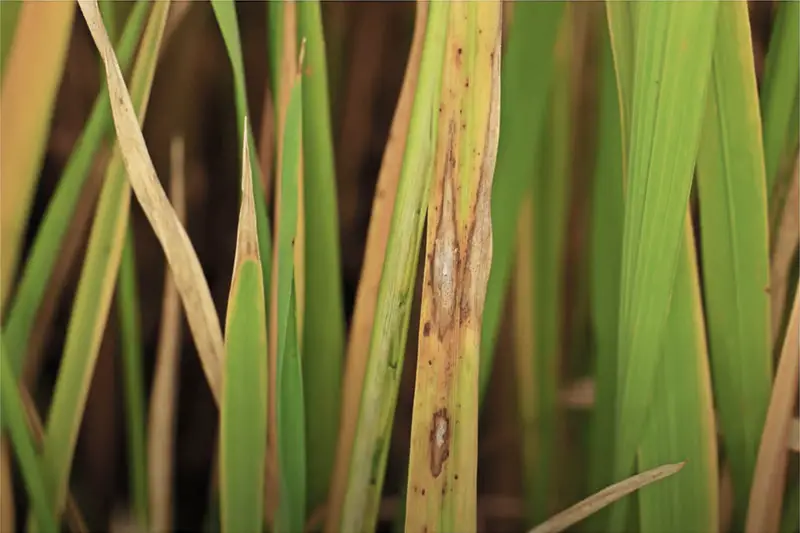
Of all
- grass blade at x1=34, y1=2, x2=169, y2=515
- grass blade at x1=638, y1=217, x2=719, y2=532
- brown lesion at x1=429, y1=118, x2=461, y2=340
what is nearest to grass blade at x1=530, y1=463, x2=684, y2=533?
grass blade at x1=638, y1=217, x2=719, y2=532

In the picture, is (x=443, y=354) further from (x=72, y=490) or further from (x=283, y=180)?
(x=72, y=490)

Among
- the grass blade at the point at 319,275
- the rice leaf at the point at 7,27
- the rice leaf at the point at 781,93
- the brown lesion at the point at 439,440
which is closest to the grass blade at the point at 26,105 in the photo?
the rice leaf at the point at 7,27

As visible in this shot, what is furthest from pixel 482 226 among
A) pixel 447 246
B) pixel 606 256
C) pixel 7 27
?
pixel 7 27

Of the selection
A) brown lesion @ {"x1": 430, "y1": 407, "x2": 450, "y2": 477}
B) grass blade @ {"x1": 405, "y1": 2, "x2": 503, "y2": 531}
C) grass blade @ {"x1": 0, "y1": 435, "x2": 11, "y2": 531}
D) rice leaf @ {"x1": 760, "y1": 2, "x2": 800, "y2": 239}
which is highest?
rice leaf @ {"x1": 760, "y1": 2, "x2": 800, "y2": 239}

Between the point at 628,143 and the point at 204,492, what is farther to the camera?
the point at 204,492

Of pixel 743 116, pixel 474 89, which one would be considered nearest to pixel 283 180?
pixel 474 89

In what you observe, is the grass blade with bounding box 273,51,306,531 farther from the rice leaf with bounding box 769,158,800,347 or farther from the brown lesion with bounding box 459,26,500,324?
the rice leaf with bounding box 769,158,800,347
